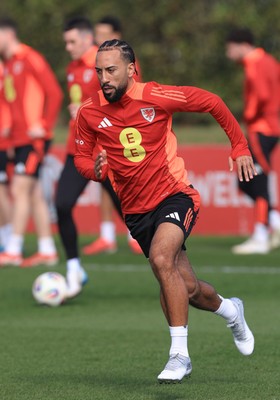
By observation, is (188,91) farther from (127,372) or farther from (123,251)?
(123,251)

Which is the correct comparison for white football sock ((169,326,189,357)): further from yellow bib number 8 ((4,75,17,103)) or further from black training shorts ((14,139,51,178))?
yellow bib number 8 ((4,75,17,103))

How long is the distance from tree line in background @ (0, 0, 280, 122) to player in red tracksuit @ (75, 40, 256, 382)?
20.6 m

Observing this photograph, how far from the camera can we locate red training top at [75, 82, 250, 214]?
766cm

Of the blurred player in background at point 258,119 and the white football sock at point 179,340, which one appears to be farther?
the blurred player in background at point 258,119

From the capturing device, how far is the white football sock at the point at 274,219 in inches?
647

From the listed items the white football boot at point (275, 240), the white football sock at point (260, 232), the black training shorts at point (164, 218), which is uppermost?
the black training shorts at point (164, 218)

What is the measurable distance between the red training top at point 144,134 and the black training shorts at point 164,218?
42 mm

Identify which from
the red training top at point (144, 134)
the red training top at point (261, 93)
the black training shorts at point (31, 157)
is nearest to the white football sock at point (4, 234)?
the black training shorts at point (31, 157)

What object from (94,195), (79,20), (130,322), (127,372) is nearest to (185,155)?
(94,195)

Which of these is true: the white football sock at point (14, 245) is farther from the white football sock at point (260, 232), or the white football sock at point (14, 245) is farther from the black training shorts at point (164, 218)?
the black training shorts at point (164, 218)

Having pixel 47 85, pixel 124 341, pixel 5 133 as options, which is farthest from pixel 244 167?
pixel 5 133

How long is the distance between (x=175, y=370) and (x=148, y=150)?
1.40 meters

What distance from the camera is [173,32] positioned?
29750 mm

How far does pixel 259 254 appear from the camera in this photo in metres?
15.5
